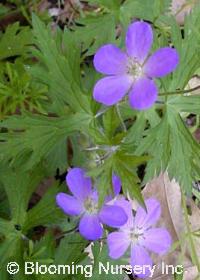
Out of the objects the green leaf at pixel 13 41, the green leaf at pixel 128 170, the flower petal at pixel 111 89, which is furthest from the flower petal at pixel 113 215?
the green leaf at pixel 13 41

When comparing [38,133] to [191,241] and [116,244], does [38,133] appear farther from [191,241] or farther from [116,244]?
[191,241]

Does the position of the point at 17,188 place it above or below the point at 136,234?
above

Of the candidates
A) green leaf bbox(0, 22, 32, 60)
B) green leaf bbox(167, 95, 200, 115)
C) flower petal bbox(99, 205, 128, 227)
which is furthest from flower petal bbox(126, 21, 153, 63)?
green leaf bbox(0, 22, 32, 60)

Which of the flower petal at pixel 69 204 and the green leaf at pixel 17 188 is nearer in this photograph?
the flower petal at pixel 69 204

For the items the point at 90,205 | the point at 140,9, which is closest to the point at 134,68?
the point at 90,205

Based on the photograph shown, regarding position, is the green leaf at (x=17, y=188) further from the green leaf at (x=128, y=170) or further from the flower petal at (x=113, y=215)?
the green leaf at (x=128, y=170)

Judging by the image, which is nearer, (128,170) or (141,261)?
(128,170)
